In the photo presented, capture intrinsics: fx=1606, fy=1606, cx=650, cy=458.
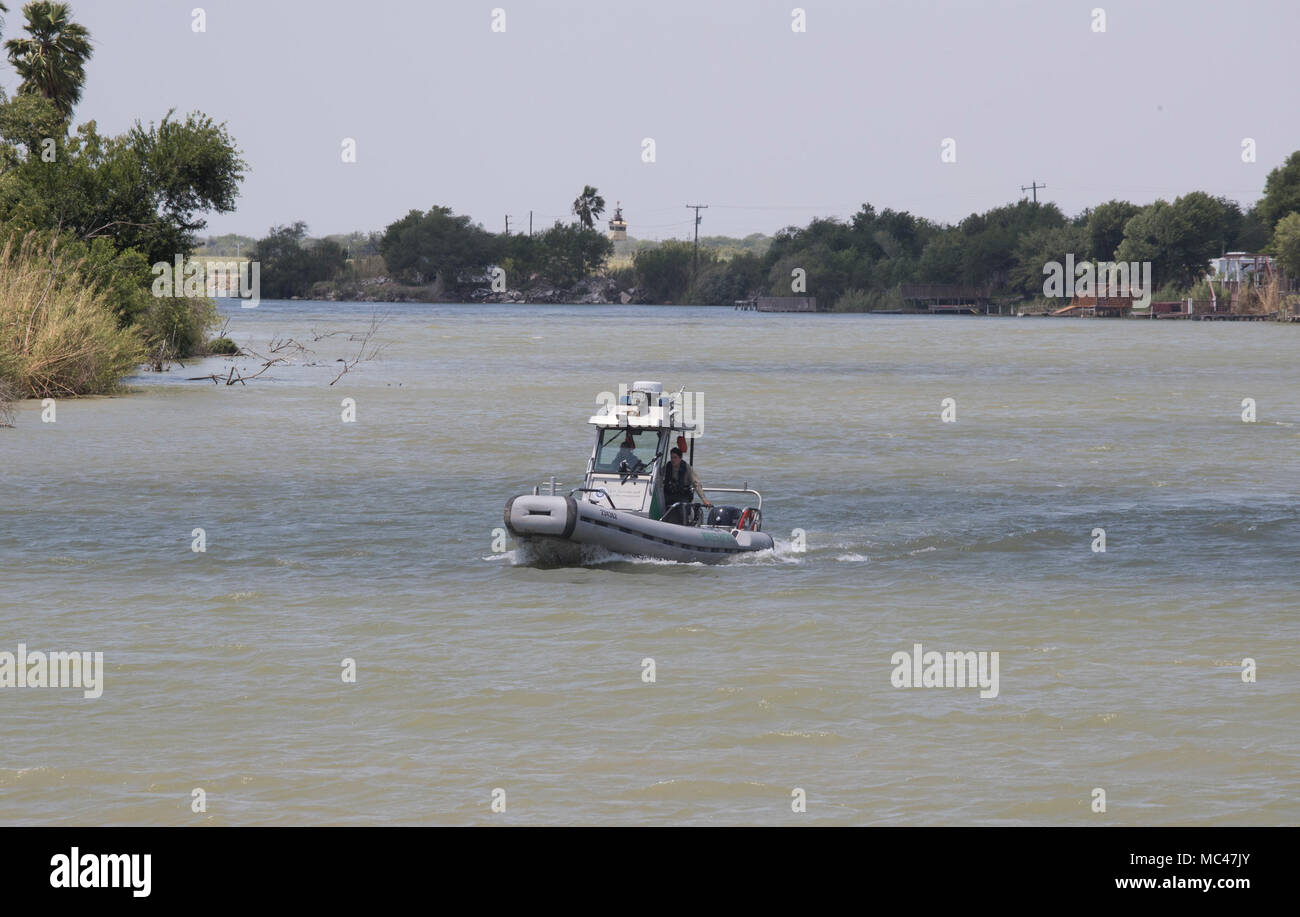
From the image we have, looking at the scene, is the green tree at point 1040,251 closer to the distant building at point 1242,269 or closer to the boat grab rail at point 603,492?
the distant building at point 1242,269

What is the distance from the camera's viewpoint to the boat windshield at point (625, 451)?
19.7 metres

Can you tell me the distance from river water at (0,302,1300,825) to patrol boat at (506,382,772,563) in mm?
334

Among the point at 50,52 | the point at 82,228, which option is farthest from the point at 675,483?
the point at 50,52

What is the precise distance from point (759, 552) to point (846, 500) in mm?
6467

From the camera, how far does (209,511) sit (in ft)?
78.2

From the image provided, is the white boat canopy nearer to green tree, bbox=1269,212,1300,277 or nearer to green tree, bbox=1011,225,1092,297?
green tree, bbox=1269,212,1300,277

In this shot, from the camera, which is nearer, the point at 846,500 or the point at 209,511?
the point at 209,511

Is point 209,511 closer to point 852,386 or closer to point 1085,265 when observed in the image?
point 852,386

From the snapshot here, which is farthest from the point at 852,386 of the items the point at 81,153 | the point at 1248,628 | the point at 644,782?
the point at 644,782

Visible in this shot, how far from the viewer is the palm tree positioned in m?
61.3

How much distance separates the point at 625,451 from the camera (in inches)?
778

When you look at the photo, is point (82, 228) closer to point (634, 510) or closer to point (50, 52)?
point (50, 52)

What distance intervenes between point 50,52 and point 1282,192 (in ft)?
395

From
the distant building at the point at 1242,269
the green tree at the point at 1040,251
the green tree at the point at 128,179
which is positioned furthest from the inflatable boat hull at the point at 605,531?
the green tree at the point at 1040,251
